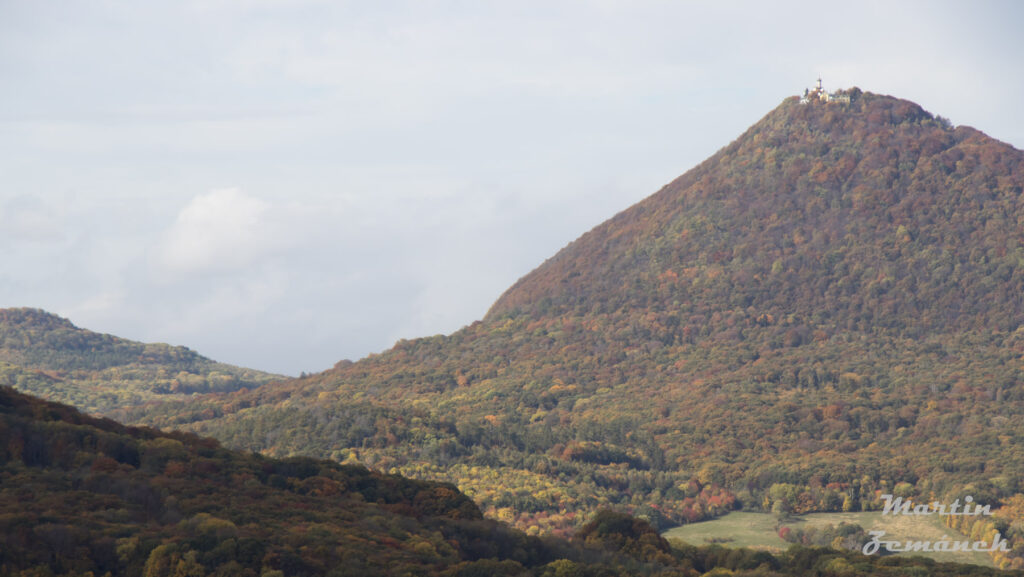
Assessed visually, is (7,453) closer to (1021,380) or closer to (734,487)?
(734,487)

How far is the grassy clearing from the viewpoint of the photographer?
438 ft

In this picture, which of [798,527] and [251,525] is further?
[798,527]

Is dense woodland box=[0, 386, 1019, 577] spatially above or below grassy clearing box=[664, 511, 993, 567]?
above

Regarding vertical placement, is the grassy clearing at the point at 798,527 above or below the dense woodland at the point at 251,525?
below

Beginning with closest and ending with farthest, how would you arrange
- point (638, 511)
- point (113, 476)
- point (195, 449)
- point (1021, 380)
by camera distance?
point (113, 476)
point (195, 449)
point (638, 511)
point (1021, 380)

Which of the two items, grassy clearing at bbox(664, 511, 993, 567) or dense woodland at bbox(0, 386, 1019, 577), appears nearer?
dense woodland at bbox(0, 386, 1019, 577)

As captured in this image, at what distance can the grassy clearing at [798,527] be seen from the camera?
133500mm

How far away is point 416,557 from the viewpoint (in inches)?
2869

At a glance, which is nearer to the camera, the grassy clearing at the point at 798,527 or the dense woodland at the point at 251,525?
the dense woodland at the point at 251,525

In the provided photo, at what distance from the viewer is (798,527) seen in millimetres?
144250

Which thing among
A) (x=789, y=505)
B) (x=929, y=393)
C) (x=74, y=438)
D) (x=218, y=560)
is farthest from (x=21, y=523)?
(x=929, y=393)

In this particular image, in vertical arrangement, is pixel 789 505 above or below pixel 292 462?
below

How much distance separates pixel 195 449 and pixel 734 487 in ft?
290

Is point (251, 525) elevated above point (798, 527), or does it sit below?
above
